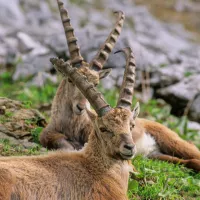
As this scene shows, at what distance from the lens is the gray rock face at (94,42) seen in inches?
758

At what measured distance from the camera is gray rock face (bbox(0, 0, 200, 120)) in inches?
758

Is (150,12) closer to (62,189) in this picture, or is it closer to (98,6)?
(98,6)

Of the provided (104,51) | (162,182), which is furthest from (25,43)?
(162,182)

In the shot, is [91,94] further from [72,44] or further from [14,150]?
[72,44]

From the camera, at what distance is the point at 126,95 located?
27.9 ft

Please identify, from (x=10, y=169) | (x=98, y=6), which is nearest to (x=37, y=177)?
(x=10, y=169)

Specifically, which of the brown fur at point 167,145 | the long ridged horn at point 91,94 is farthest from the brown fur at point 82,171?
the brown fur at point 167,145

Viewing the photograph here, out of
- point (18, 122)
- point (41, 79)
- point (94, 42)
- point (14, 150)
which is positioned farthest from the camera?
point (94, 42)

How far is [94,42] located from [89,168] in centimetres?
1264

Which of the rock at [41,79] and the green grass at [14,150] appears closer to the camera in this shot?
the green grass at [14,150]

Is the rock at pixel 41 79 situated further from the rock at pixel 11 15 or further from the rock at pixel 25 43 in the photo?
the rock at pixel 11 15

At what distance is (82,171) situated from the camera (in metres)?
7.69

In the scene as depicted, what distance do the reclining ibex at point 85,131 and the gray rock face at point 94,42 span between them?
18.7ft

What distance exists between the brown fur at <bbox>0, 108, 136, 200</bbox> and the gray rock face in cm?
945
